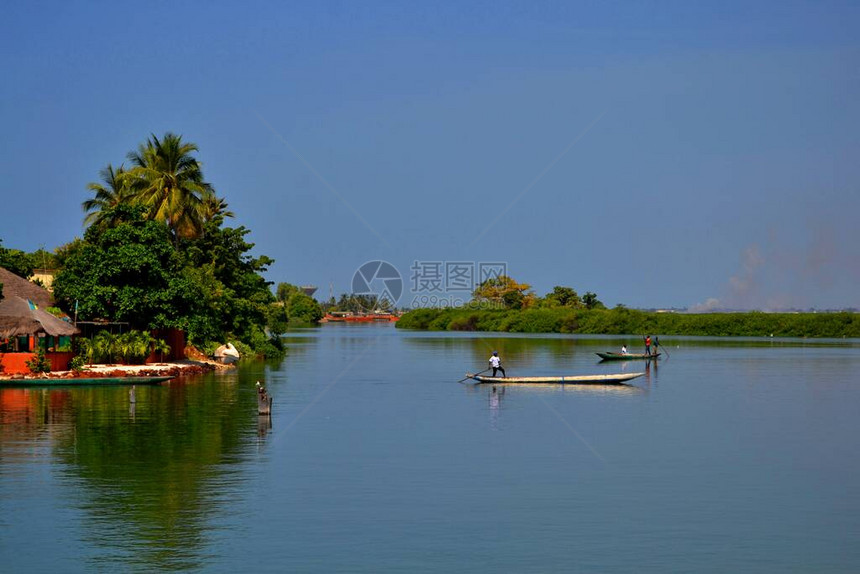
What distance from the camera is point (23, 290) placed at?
2032 inches

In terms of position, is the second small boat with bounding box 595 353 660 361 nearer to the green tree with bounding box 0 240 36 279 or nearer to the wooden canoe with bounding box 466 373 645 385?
the wooden canoe with bounding box 466 373 645 385

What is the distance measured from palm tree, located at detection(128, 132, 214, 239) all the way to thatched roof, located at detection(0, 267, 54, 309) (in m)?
13.4

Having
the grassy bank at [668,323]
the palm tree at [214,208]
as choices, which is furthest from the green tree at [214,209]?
the grassy bank at [668,323]

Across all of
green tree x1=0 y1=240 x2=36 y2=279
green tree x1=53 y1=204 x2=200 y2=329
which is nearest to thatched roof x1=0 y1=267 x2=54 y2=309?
green tree x1=53 y1=204 x2=200 y2=329

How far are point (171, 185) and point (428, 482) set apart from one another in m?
47.4

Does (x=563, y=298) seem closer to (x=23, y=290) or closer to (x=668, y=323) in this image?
(x=668, y=323)

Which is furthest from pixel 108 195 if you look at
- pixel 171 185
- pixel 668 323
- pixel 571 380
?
pixel 668 323

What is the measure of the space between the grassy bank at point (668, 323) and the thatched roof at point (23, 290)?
353 feet

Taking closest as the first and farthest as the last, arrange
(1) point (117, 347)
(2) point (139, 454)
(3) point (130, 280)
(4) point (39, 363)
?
1. (2) point (139, 454)
2. (4) point (39, 363)
3. (1) point (117, 347)
4. (3) point (130, 280)

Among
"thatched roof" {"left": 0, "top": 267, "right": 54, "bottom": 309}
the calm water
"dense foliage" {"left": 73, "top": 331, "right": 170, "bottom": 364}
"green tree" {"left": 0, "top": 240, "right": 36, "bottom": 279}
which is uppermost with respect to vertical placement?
"green tree" {"left": 0, "top": 240, "right": 36, "bottom": 279}

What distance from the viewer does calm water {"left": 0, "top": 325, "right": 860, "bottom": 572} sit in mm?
17781

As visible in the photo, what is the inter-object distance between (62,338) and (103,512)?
112 feet

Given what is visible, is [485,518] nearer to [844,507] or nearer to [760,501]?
[760,501]

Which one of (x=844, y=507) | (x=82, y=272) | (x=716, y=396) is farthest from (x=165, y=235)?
(x=844, y=507)
